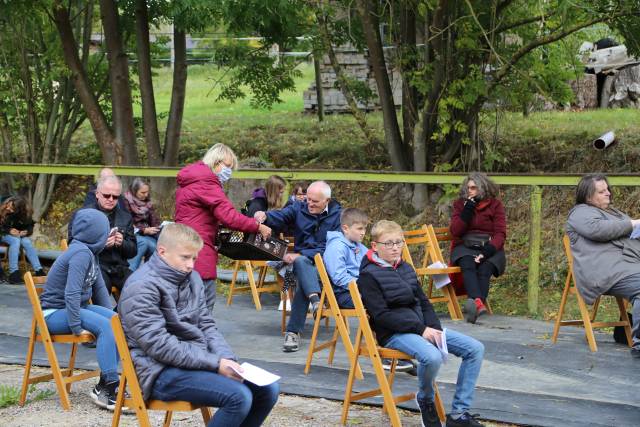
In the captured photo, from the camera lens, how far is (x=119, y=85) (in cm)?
1573

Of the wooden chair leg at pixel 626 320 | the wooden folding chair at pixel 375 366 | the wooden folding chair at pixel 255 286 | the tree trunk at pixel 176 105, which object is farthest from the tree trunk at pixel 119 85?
the wooden folding chair at pixel 375 366

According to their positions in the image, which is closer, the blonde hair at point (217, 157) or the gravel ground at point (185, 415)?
the gravel ground at point (185, 415)

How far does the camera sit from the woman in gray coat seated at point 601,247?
8.68m

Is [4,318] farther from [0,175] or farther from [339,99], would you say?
[339,99]

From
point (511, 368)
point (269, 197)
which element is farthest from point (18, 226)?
point (511, 368)

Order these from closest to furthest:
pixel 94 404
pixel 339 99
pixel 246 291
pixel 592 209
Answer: pixel 94 404 < pixel 592 209 < pixel 246 291 < pixel 339 99

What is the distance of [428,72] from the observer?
539 inches

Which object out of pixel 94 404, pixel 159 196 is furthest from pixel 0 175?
pixel 94 404

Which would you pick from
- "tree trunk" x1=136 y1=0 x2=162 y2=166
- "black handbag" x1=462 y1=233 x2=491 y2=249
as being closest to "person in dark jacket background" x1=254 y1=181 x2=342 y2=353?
"black handbag" x1=462 y1=233 x2=491 y2=249

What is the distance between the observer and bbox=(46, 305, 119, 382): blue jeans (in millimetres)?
7098

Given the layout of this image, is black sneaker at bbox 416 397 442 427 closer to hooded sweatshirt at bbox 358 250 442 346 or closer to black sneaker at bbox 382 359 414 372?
hooded sweatshirt at bbox 358 250 442 346

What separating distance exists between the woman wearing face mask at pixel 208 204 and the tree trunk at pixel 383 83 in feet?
18.3

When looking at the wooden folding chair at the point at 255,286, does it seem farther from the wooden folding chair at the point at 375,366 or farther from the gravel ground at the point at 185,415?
the wooden folding chair at the point at 375,366

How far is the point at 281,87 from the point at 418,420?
9.79 metres
